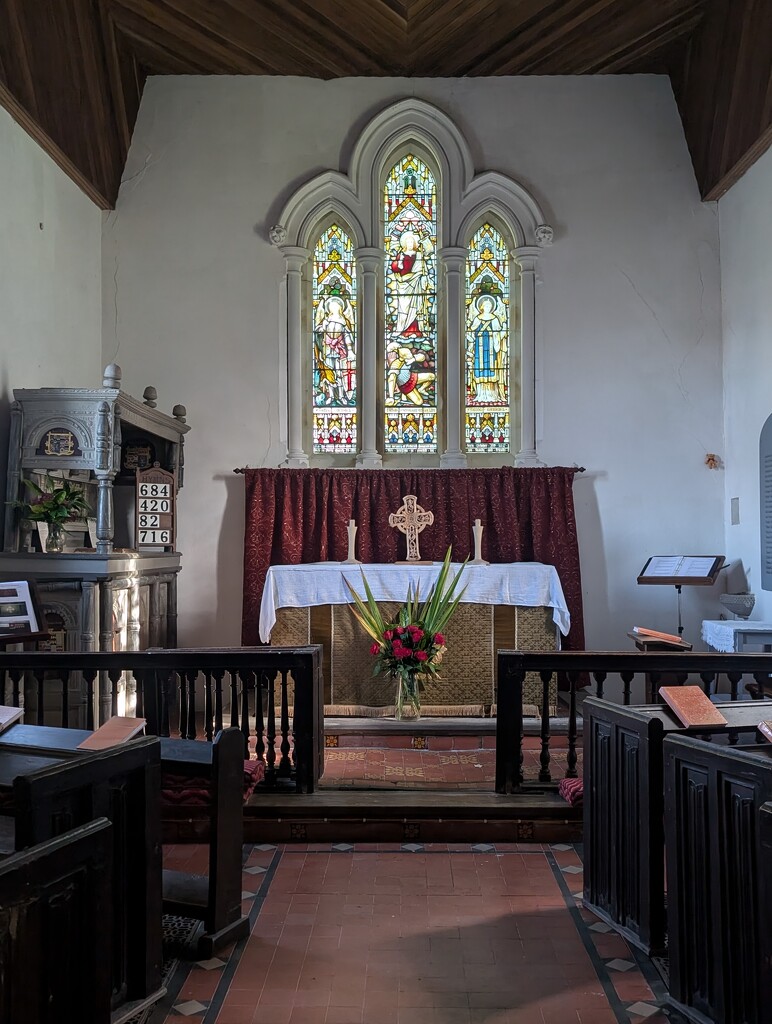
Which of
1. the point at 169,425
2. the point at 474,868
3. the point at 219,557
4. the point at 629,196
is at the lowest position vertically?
the point at 474,868

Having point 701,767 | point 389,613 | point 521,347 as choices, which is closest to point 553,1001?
point 701,767

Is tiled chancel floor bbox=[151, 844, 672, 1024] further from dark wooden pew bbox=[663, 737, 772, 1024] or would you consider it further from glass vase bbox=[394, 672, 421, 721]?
glass vase bbox=[394, 672, 421, 721]

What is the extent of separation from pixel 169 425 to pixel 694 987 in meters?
5.89

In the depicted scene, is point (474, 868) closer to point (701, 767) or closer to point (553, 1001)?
point (553, 1001)

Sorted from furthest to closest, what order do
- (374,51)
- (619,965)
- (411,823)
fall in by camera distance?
1. (374,51)
2. (411,823)
3. (619,965)

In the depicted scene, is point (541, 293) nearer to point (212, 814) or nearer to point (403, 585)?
point (403, 585)

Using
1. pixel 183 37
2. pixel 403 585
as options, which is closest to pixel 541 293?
pixel 403 585

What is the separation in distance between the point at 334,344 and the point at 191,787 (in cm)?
517

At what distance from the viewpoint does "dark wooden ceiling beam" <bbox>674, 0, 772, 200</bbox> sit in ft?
21.1

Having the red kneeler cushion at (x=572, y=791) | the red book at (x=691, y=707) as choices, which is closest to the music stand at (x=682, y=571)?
the red kneeler cushion at (x=572, y=791)

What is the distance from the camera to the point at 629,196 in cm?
802

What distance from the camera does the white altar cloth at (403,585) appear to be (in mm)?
6500

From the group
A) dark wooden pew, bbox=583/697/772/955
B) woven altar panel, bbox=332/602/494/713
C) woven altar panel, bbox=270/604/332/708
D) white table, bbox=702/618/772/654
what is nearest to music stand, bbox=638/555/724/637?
white table, bbox=702/618/772/654

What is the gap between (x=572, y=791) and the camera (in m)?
3.97
